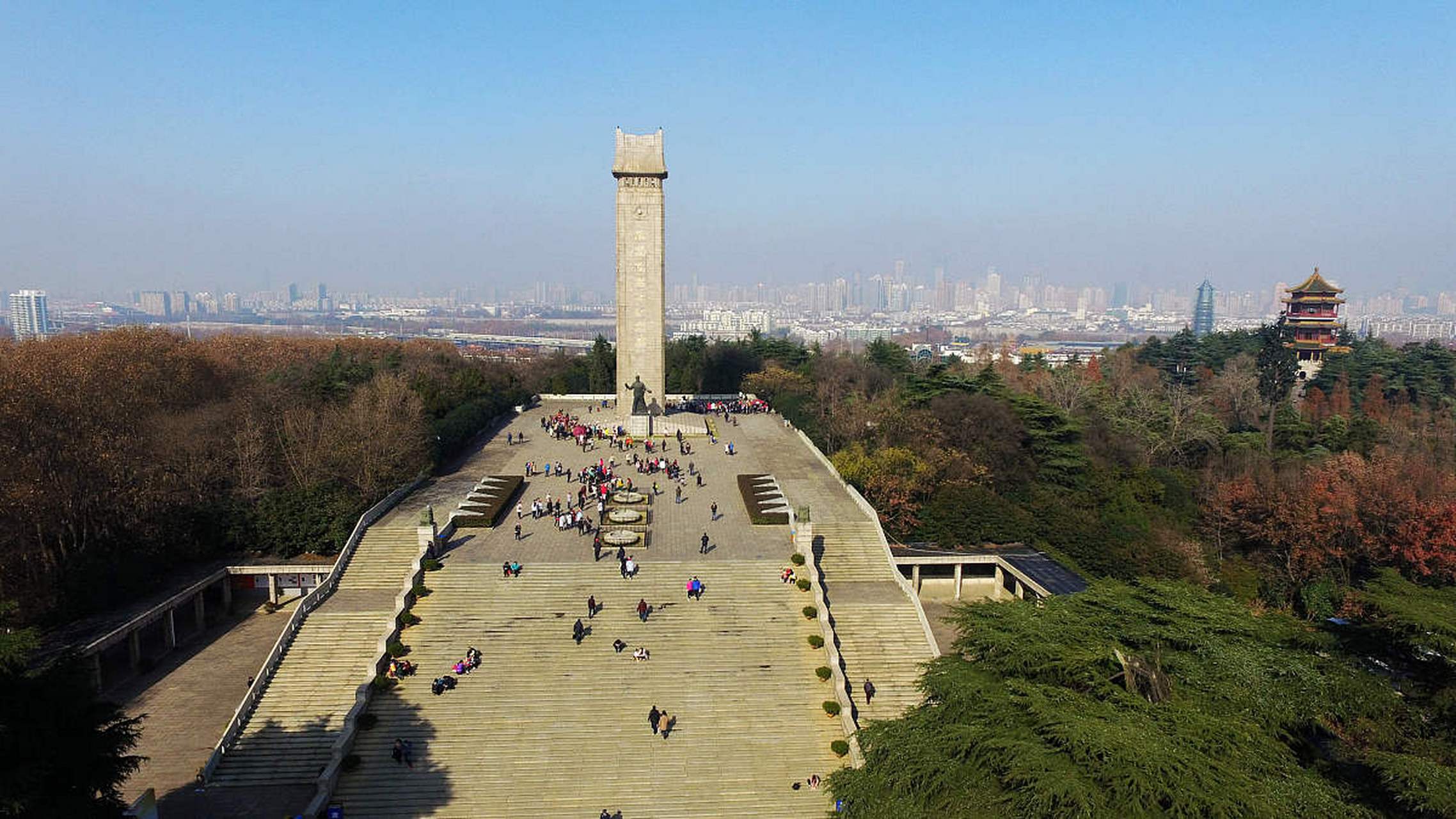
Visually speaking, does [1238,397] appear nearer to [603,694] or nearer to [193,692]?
[603,694]

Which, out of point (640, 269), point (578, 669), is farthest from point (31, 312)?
point (578, 669)

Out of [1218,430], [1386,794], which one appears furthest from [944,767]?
[1218,430]

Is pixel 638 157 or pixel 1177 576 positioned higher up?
pixel 638 157

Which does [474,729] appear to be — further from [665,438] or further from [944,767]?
[665,438]

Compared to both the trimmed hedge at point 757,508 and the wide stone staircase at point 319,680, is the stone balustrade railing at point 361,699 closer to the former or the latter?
the wide stone staircase at point 319,680

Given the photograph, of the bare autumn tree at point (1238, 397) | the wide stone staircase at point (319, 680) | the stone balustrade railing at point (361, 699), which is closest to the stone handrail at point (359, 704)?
the stone balustrade railing at point (361, 699)

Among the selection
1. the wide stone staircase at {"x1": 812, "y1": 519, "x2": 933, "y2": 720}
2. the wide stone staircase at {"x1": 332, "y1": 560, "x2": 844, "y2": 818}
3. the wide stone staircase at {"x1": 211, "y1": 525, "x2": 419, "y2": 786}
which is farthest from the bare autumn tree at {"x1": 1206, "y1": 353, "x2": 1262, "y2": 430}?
the wide stone staircase at {"x1": 211, "y1": 525, "x2": 419, "y2": 786}

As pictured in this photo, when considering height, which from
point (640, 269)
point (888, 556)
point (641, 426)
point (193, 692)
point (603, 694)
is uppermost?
point (640, 269)
